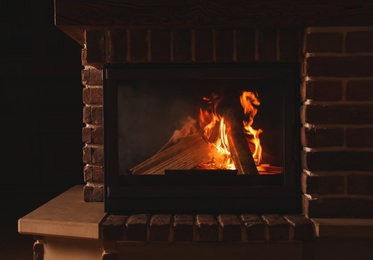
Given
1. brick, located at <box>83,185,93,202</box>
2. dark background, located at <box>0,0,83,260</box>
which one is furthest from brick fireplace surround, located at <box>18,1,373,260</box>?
dark background, located at <box>0,0,83,260</box>

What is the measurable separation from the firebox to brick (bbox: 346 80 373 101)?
19 cm

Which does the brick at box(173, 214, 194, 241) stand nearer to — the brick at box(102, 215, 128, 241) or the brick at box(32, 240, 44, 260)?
the brick at box(102, 215, 128, 241)

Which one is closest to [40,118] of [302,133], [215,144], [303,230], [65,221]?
[65,221]

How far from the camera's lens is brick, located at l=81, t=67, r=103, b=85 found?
1.59m

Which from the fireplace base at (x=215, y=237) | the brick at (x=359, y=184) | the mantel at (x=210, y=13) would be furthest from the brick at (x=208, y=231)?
the mantel at (x=210, y=13)

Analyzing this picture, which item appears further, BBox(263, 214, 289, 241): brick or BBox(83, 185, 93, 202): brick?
BBox(83, 185, 93, 202): brick

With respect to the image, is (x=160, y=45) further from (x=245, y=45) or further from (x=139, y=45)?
(x=245, y=45)

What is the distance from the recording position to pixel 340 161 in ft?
4.29

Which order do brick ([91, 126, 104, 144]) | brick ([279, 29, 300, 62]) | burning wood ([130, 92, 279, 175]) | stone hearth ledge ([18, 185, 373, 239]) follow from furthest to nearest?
brick ([91, 126, 104, 144]), burning wood ([130, 92, 279, 175]), brick ([279, 29, 300, 62]), stone hearth ledge ([18, 185, 373, 239])

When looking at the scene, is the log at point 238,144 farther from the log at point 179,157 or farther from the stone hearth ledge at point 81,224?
the stone hearth ledge at point 81,224

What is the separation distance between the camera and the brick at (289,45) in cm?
135

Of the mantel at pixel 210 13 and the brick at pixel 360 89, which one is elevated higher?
A: the mantel at pixel 210 13

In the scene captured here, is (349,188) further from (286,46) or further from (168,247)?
(168,247)

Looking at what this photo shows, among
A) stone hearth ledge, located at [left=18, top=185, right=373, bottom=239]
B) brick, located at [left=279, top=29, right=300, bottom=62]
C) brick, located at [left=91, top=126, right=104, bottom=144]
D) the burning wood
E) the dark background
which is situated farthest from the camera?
the dark background
